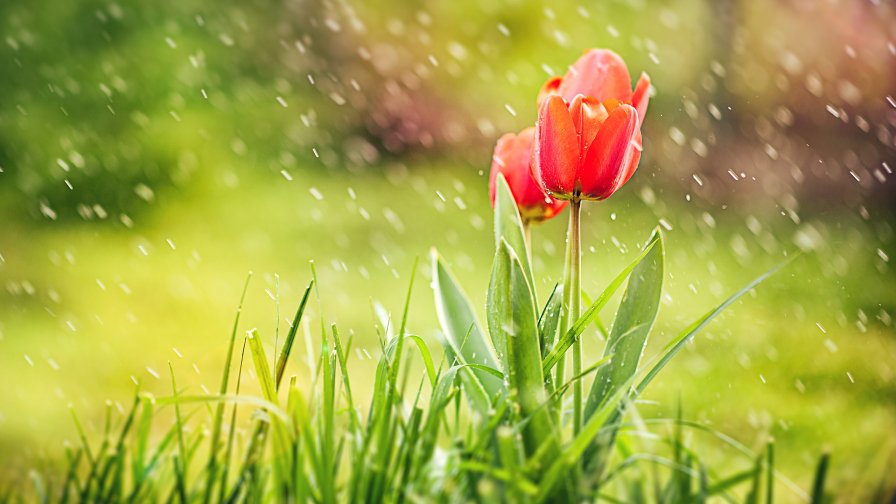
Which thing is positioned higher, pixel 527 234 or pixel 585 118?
pixel 585 118

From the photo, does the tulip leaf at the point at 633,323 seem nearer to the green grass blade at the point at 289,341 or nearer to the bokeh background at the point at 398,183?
the green grass blade at the point at 289,341

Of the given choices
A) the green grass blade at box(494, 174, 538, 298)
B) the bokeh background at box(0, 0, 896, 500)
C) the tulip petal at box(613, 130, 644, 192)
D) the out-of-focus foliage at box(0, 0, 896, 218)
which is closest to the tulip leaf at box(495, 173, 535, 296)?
the green grass blade at box(494, 174, 538, 298)

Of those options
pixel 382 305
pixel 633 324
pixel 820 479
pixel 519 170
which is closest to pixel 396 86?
pixel 382 305

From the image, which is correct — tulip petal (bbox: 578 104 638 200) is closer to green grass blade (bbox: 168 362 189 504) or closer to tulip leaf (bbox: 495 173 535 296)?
tulip leaf (bbox: 495 173 535 296)

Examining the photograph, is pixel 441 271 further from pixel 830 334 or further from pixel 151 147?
pixel 151 147

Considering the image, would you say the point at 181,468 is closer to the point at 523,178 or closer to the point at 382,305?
the point at 523,178

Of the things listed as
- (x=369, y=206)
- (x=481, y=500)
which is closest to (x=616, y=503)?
(x=481, y=500)
